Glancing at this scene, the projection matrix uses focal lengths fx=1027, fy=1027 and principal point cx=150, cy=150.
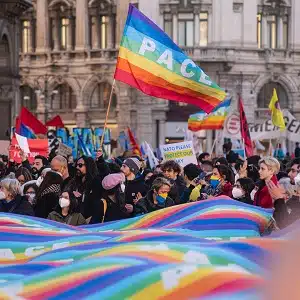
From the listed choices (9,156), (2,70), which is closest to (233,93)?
(2,70)

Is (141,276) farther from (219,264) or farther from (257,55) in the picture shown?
(257,55)

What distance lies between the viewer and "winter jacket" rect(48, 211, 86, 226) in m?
9.92

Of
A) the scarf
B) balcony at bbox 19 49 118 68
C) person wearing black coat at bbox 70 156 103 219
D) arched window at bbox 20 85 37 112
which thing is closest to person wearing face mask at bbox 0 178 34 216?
the scarf

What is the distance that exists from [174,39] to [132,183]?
41019mm

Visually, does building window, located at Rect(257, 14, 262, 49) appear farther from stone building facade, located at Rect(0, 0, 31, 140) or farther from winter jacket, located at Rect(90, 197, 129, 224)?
winter jacket, located at Rect(90, 197, 129, 224)

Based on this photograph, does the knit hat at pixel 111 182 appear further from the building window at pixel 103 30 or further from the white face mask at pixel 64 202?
the building window at pixel 103 30

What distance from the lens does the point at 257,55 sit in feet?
176

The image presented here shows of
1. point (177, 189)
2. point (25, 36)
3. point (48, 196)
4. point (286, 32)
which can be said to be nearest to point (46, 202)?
point (48, 196)

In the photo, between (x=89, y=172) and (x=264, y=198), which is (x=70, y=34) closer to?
(x=89, y=172)

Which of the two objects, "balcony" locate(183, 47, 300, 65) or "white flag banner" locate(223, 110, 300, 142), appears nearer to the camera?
"white flag banner" locate(223, 110, 300, 142)

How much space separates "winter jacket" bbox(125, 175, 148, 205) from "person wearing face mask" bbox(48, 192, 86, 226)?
83.9 inches

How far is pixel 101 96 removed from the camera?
5403 cm

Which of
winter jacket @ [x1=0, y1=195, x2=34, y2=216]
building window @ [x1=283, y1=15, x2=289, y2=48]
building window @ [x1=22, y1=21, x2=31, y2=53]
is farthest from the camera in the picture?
building window @ [x1=22, y1=21, x2=31, y2=53]

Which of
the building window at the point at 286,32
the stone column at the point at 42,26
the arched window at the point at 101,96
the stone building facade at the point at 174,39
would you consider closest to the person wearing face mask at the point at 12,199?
the stone building facade at the point at 174,39
